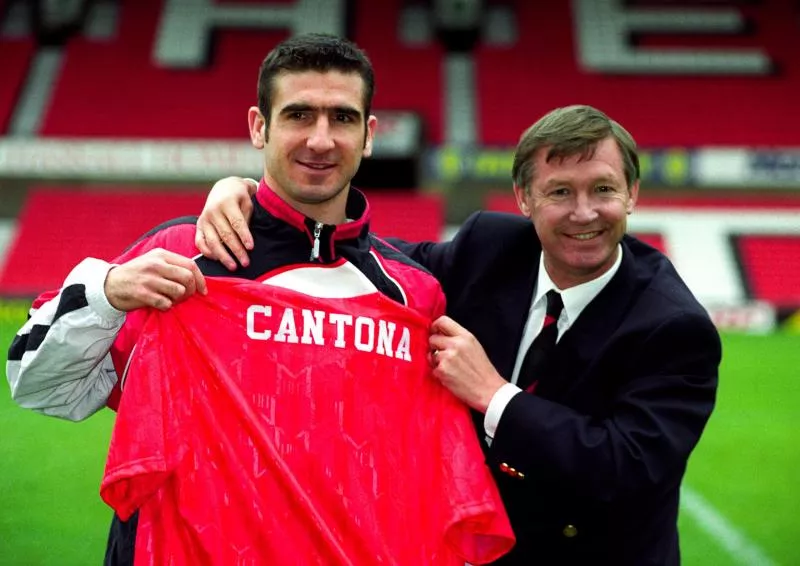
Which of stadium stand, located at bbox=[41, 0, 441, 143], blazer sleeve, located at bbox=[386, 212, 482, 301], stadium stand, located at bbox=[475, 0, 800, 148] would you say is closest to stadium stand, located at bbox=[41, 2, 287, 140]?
stadium stand, located at bbox=[41, 0, 441, 143]

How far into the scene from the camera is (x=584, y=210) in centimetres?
236

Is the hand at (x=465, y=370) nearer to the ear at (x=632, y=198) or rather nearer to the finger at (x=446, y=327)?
the finger at (x=446, y=327)

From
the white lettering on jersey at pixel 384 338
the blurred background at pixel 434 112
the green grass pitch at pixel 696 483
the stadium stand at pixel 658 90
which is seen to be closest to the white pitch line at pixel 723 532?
the green grass pitch at pixel 696 483

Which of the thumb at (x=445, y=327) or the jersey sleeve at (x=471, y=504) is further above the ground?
the thumb at (x=445, y=327)

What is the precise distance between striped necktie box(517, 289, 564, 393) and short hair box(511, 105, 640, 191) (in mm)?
352

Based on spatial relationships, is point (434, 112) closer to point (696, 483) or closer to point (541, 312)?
point (696, 483)

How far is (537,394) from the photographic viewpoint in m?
2.48

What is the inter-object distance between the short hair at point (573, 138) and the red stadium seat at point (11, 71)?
17.7 meters

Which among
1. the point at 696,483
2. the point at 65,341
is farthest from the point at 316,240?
the point at 696,483

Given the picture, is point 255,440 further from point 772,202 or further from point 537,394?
point 772,202

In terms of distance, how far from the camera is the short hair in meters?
2.36

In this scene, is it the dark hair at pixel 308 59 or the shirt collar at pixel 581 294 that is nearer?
the dark hair at pixel 308 59

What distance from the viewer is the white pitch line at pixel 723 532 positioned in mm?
4625

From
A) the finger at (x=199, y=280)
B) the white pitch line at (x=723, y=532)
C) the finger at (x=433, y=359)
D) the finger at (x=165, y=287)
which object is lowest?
the white pitch line at (x=723, y=532)
